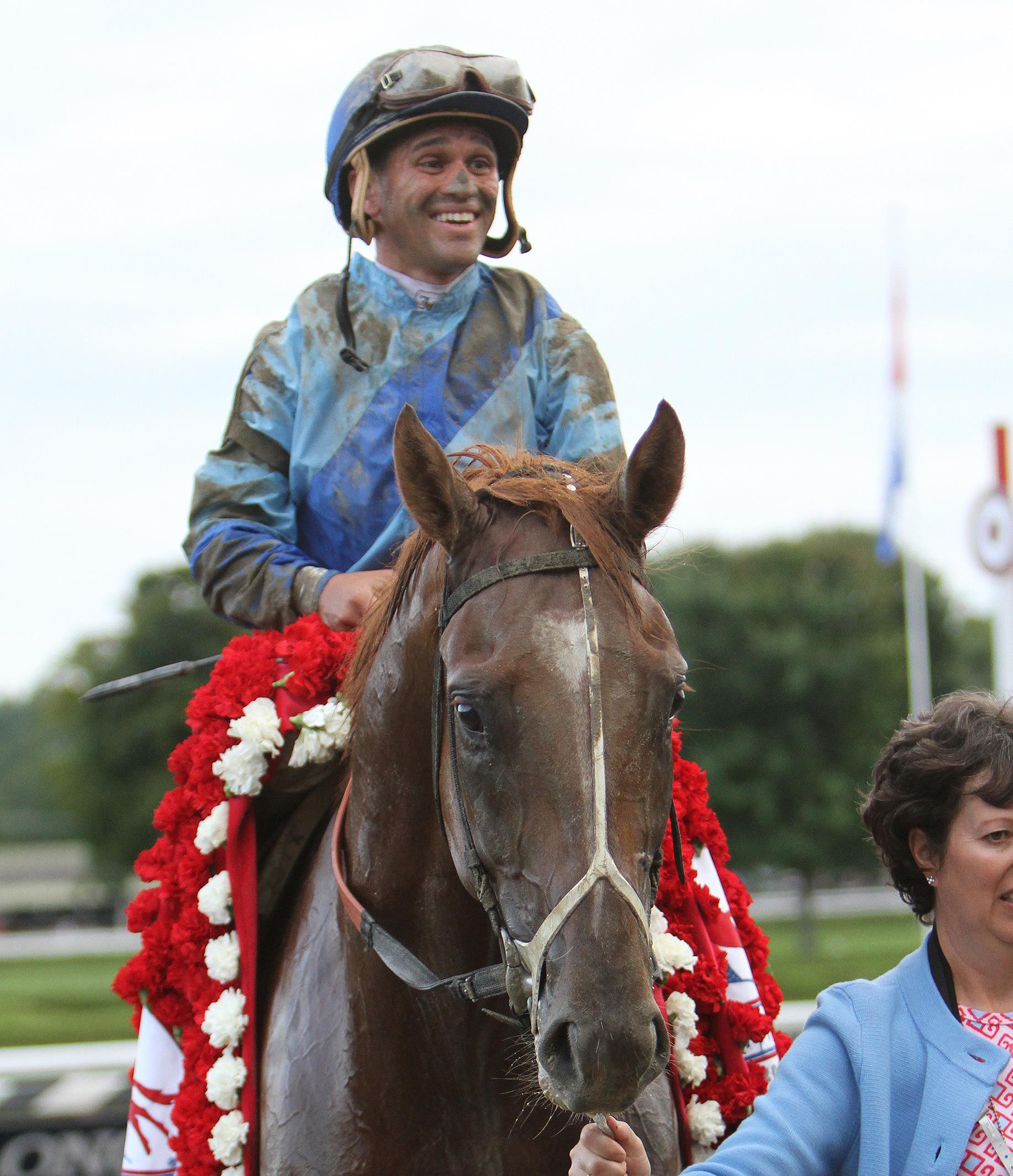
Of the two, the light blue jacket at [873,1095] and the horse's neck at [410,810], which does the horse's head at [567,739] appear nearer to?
the horse's neck at [410,810]

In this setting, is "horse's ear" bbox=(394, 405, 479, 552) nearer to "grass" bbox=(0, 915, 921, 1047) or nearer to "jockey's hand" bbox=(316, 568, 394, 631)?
"jockey's hand" bbox=(316, 568, 394, 631)

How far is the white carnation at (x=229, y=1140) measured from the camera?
276cm

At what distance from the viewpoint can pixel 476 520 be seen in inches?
92.4

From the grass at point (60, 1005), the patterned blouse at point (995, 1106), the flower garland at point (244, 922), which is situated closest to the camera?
the patterned blouse at point (995, 1106)

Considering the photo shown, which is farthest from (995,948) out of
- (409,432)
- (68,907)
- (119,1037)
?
(68,907)

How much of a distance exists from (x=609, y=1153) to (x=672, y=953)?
85 cm

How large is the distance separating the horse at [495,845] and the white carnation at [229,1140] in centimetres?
5

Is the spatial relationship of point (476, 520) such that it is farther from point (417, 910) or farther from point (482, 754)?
point (417, 910)

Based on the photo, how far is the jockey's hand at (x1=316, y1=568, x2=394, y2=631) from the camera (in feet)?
10.3

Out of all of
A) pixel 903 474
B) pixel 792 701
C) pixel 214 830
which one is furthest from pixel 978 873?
pixel 792 701

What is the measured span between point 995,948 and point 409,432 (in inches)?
49.4

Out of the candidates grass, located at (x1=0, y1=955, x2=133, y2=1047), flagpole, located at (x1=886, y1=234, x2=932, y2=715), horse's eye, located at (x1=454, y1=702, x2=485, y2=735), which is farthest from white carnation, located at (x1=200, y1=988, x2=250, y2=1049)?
flagpole, located at (x1=886, y1=234, x2=932, y2=715)

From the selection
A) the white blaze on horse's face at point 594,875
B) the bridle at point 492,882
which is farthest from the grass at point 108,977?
the white blaze on horse's face at point 594,875

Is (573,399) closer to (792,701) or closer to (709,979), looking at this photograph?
(709,979)
